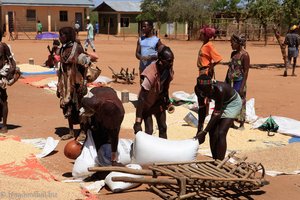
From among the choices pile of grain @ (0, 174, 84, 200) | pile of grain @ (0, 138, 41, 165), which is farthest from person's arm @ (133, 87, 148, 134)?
pile of grain @ (0, 138, 41, 165)

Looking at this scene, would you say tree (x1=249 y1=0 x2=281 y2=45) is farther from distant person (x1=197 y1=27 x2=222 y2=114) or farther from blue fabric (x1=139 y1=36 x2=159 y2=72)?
blue fabric (x1=139 y1=36 x2=159 y2=72)

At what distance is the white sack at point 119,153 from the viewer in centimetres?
484

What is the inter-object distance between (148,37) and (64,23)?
3265 cm

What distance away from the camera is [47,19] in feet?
125

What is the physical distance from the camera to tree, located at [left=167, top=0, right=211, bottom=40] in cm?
3662

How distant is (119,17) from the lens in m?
43.3

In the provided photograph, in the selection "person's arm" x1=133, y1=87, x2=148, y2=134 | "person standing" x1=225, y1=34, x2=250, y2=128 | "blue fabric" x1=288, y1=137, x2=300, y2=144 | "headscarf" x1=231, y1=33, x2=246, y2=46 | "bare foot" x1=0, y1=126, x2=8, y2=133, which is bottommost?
"blue fabric" x1=288, y1=137, x2=300, y2=144

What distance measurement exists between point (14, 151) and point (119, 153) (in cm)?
135

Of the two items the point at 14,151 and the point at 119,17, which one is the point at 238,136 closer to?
the point at 14,151

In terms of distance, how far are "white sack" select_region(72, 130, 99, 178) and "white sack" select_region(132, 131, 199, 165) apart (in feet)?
1.54

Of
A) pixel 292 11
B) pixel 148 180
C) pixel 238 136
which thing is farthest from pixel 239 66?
pixel 292 11

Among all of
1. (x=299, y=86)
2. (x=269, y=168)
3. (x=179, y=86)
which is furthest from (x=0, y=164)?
(x=299, y=86)

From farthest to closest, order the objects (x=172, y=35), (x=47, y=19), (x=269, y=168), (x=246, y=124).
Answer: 1. (x=172, y=35)
2. (x=47, y=19)
3. (x=246, y=124)
4. (x=269, y=168)

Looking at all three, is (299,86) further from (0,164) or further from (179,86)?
(0,164)
